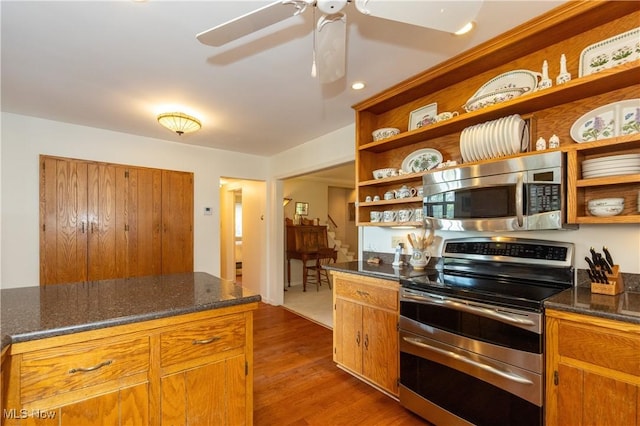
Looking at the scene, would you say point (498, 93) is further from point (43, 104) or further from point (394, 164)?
point (43, 104)

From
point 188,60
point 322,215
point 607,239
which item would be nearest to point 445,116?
point 607,239

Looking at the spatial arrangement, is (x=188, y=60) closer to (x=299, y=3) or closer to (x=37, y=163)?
(x=299, y=3)

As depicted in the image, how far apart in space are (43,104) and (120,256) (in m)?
1.78

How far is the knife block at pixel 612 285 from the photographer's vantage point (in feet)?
4.90

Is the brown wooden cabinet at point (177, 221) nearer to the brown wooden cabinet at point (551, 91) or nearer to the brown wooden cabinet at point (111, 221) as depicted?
the brown wooden cabinet at point (111, 221)

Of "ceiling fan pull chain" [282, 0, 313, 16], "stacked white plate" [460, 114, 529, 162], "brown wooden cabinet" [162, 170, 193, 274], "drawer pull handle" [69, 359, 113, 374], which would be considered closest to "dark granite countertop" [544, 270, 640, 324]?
"stacked white plate" [460, 114, 529, 162]

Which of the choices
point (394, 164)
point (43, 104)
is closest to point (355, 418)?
point (394, 164)

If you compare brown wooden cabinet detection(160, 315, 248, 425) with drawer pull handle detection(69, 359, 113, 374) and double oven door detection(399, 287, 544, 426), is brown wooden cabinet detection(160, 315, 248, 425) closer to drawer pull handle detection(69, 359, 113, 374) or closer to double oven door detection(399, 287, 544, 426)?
drawer pull handle detection(69, 359, 113, 374)

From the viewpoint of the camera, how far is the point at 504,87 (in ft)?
6.54

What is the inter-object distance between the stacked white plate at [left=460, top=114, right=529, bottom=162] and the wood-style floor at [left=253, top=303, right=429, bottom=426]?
186cm

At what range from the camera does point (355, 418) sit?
2.00 meters

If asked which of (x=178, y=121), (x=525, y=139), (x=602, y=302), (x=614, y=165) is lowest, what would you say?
(x=602, y=302)

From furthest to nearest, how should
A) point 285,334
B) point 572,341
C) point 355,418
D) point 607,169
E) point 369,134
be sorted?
point 285,334 < point 369,134 < point 355,418 < point 607,169 < point 572,341

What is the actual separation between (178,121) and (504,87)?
9.24 ft
